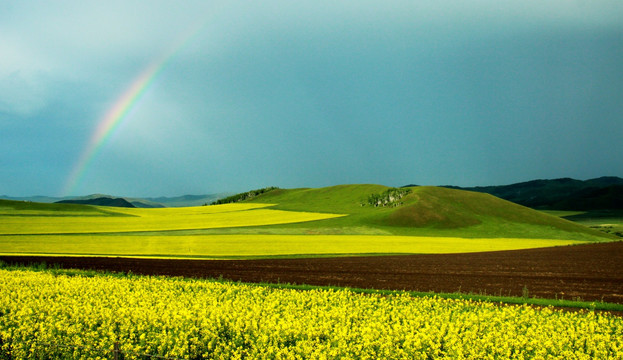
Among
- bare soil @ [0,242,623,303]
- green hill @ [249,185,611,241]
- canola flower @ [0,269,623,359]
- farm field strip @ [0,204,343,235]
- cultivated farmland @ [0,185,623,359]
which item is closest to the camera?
canola flower @ [0,269,623,359]

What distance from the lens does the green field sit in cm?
5034

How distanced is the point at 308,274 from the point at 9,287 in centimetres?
1873

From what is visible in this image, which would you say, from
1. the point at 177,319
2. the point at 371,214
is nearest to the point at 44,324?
the point at 177,319

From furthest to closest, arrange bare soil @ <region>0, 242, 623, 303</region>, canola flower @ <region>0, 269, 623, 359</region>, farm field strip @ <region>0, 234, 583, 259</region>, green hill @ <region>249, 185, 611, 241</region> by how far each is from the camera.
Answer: green hill @ <region>249, 185, 611, 241</region>
farm field strip @ <region>0, 234, 583, 259</region>
bare soil @ <region>0, 242, 623, 303</region>
canola flower @ <region>0, 269, 623, 359</region>

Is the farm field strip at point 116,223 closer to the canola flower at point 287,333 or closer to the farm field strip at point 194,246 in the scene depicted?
the farm field strip at point 194,246

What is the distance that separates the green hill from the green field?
227mm

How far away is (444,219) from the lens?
97688 millimetres

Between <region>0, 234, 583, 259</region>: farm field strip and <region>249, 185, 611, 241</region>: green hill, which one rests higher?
<region>249, 185, 611, 241</region>: green hill

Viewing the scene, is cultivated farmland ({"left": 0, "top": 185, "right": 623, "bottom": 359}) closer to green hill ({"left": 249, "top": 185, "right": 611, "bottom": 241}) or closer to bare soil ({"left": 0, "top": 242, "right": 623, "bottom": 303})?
bare soil ({"left": 0, "top": 242, "right": 623, "bottom": 303})

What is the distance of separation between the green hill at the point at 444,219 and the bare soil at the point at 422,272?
39457 millimetres

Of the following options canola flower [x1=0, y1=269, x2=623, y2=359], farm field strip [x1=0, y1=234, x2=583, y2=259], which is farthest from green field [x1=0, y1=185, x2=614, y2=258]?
canola flower [x1=0, y1=269, x2=623, y2=359]

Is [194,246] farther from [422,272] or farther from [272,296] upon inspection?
[272,296]

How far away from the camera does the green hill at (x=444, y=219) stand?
8756 cm

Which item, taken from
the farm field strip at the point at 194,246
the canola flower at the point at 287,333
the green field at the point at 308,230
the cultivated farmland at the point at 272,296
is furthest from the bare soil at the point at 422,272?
the canola flower at the point at 287,333
